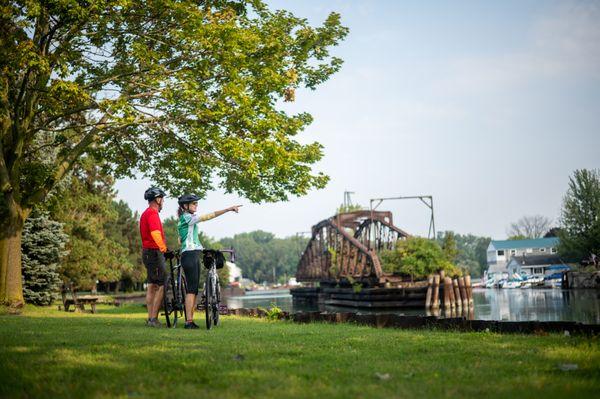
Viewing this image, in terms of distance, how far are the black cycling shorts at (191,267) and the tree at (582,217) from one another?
60.1 meters

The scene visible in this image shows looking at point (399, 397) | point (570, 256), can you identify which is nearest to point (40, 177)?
point (399, 397)

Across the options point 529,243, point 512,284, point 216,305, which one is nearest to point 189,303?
point 216,305

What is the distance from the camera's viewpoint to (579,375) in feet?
16.7

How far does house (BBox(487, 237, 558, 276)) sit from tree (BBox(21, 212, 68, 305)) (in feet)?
309

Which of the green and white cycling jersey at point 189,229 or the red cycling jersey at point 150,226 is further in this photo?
the red cycling jersey at point 150,226

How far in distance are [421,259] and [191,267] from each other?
111ft

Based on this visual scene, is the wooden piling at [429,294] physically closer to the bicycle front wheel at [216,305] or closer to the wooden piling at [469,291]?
the wooden piling at [469,291]

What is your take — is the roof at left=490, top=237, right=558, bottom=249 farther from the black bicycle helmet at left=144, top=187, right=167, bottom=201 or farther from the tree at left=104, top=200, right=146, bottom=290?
the black bicycle helmet at left=144, top=187, right=167, bottom=201

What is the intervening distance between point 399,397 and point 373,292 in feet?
130

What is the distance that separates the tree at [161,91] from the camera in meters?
16.5

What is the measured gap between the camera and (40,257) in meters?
28.2

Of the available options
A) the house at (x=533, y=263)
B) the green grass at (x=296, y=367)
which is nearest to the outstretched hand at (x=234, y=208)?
the green grass at (x=296, y=367)

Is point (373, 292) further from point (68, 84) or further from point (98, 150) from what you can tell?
point (68, 84)

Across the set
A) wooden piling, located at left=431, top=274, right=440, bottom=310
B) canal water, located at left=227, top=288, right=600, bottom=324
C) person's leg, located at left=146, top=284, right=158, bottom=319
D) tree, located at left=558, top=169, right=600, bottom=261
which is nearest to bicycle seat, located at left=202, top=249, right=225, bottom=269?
person's leg, located at left=146, top=284, right=158, bottom=319
